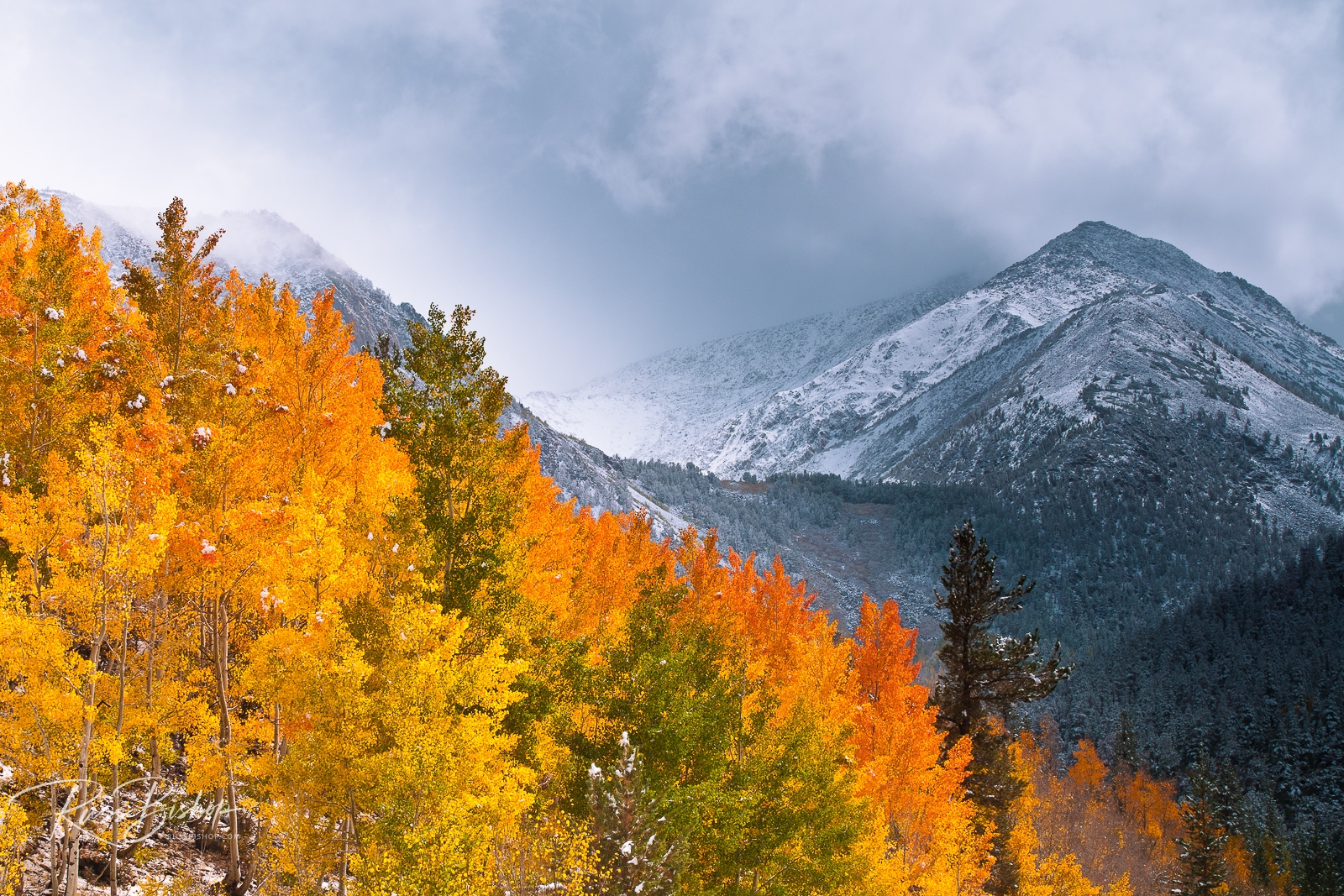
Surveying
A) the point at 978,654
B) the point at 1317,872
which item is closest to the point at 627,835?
the point at 978,654

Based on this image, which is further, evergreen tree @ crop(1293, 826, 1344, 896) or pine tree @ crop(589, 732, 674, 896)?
evergreen tree @ crop(1293, 826, 1344, 896)

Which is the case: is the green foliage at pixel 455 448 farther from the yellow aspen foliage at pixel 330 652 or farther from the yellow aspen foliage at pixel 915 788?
the yellow aspen foliage at pixel 915 788

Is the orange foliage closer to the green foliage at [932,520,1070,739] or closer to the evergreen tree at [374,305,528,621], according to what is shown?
the green foliage at [932,520,1070,739]

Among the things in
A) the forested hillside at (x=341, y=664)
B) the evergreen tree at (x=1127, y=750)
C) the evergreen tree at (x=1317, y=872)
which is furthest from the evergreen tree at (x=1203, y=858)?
the evergreen tree at (x=1127, y=750)

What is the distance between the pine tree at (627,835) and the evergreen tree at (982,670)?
14207mm

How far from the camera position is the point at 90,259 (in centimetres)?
2019

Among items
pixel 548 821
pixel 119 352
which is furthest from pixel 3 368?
pixel 548 821

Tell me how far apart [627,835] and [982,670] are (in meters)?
16.0

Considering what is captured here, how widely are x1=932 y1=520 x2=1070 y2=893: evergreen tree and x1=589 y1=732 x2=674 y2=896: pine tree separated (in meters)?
14.2

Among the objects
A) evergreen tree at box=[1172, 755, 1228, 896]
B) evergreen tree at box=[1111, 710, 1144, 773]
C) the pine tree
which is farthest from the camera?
evergreen tree at box=[1111, 710, 1144, 773]

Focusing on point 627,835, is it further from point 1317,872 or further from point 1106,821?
point 1106,821

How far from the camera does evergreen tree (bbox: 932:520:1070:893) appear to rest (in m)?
25.1

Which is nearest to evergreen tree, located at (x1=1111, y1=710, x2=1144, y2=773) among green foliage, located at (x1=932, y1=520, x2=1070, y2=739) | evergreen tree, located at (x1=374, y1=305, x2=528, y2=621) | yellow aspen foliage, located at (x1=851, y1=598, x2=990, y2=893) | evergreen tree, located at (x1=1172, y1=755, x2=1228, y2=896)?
evergreen tree, located at (x1=1172, y1=755, x2=1228, y2=896)

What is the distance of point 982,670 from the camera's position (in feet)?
83.8
